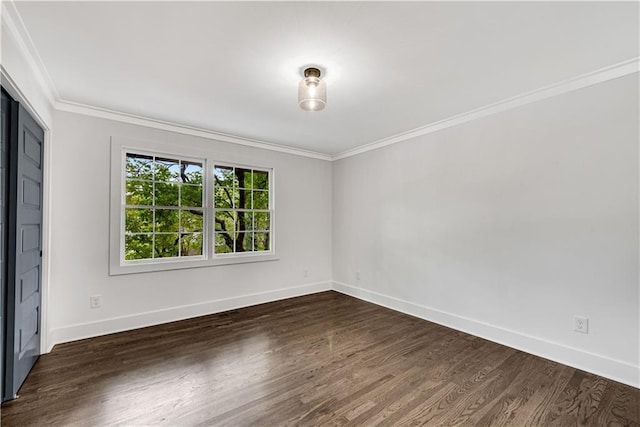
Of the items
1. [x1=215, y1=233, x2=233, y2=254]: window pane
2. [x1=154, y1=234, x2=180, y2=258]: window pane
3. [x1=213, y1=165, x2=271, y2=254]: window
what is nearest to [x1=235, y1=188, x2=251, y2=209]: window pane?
[x1=213, y1=165, x2=271, y2=254]: window

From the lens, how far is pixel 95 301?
10.2 feet

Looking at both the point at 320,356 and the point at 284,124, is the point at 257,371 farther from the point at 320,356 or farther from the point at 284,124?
the point at 284,124

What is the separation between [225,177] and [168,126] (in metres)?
0.95

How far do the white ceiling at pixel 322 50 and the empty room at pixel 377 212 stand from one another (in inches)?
0.7

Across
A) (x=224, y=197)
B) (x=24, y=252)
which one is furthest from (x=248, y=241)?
(x=24, y=252)

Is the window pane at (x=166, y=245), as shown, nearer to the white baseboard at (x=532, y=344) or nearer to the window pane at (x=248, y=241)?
the window pane at (x=248, y=241)

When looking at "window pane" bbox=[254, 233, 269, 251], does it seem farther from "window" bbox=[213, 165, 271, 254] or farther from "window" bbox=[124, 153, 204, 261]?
"window" bbox=[124, 153, 204, 261]

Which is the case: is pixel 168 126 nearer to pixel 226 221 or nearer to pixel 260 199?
pixel 226 221

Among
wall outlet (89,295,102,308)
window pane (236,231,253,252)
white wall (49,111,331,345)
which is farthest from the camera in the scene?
window pane (236,231,253,252)

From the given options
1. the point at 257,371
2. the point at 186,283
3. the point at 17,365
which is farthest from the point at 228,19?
the point at 186,283

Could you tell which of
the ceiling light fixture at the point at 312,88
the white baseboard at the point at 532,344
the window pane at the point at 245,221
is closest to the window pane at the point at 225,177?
the window pane at the point at 245,221

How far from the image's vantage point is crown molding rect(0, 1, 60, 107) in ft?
5.50

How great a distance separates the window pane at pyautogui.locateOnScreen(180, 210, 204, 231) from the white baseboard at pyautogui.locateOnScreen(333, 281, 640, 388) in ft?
9.13

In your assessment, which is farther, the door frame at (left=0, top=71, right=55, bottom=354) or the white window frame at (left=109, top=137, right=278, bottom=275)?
the white window frame at (left=109, top=137, right=278, bottom=275)
